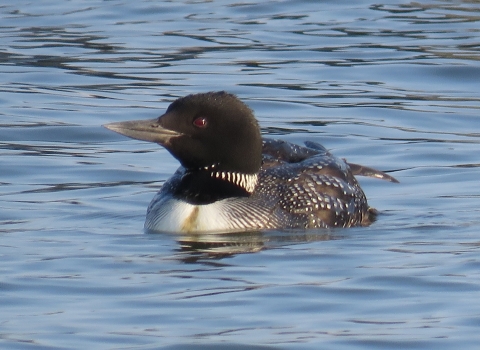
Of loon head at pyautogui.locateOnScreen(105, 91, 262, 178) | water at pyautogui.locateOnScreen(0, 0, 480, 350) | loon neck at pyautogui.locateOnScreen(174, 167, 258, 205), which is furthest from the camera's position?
loon neck at pyautogui.locateOnScreen(174, 167, 258, 205)

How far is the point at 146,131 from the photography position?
331 inches

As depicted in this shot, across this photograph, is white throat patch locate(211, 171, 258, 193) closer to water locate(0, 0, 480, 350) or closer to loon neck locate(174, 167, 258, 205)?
loon neck locate(174, 167, 258, 205)

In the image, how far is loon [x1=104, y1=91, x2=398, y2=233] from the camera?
27.9 ft

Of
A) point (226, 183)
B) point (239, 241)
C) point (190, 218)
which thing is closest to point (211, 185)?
point (226, 183)

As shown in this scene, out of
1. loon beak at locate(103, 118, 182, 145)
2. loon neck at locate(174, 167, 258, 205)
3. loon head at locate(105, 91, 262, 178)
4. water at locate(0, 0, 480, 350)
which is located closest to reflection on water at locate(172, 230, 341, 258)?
water at locate(0, 0, 480, 350)

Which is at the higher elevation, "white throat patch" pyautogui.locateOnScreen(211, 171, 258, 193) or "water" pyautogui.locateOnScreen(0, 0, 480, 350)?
"white throat patch" pyautogui.locateOnScreen(211, 171, 258, 193)

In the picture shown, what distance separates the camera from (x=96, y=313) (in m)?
6.48

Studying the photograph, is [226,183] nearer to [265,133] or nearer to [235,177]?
Result: [235,177]

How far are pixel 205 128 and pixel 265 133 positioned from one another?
3984 mm

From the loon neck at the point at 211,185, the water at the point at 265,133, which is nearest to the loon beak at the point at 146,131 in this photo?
the loon neck at the point at 211,185

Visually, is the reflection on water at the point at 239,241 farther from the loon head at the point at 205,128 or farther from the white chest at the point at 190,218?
the loon head at the point at 205,128

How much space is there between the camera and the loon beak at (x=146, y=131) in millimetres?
8344

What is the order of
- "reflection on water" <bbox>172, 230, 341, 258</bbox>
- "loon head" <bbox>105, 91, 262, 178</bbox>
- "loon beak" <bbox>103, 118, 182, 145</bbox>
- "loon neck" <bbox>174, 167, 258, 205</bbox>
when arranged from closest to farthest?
1. "reflection on water" <bbox>172, 230, 341, 258</bbox>
2. "loon beak" <bbox>103, 118, 182, 145</bbox>
3. "loon head" <bbox>105, 91, 262, 178</bbox>
4. "loon neck" <bbox>174, 167, 258, 205</bbox>

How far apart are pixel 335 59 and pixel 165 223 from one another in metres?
7.74
